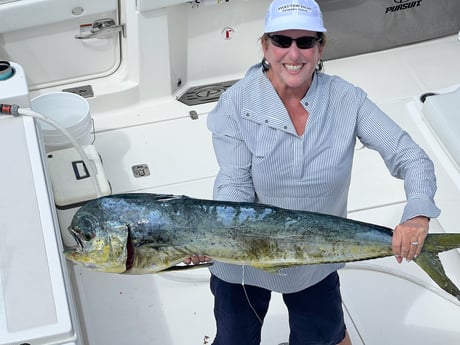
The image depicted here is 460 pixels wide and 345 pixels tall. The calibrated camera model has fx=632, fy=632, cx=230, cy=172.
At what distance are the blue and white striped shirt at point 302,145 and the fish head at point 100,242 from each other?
16.2 inches

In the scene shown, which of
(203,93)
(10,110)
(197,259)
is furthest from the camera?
(203,93)

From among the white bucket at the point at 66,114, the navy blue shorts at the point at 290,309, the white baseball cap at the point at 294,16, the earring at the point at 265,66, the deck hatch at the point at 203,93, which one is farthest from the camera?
the deck hatch at the point at 203,93

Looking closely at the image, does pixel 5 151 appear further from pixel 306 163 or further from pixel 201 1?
pixel 201 1

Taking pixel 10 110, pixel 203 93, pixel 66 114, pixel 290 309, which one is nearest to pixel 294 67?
pixel 290 309

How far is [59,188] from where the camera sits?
3031mm

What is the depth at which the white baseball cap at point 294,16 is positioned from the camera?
71.5 inches

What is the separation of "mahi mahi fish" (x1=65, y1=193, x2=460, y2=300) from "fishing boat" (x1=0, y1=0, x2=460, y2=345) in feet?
1.02

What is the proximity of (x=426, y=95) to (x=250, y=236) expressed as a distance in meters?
2.08

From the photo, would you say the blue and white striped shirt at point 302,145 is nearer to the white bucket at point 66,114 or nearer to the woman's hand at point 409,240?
the woman's hand at point 409,240

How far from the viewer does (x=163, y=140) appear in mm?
3887

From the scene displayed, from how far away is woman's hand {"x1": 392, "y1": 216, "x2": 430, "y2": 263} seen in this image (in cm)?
172

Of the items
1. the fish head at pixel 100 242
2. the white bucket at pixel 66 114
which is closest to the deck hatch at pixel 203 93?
the white bucket at pixel 66 114

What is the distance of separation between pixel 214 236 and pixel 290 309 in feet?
2.54

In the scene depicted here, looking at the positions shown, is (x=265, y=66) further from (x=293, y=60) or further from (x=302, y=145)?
(x=302, y=145)
